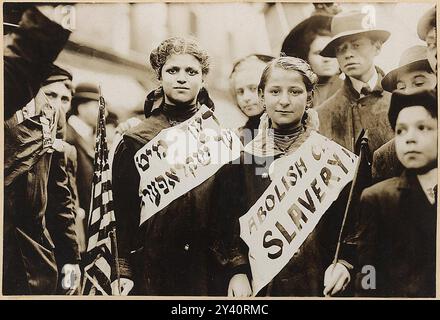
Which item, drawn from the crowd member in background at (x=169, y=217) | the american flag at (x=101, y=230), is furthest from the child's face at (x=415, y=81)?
the american flag at (x=101, y=230)

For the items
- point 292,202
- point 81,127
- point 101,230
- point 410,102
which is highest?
point 410,102

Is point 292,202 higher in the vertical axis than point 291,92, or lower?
lower

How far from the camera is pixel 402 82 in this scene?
2732 mm

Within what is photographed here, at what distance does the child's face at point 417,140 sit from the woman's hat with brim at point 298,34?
673mm

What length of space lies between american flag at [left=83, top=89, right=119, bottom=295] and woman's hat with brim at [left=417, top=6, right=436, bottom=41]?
1830mm

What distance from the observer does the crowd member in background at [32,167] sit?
2.74 metres

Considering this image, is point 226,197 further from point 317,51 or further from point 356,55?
point 356,55

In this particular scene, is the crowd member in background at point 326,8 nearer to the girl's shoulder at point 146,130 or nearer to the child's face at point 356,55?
the child's face at point 356,55

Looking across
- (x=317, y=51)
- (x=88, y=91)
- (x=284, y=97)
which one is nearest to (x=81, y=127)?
(x=88, y=91)

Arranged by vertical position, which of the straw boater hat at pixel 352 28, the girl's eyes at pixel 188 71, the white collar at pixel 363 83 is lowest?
the white collar at pixel 363 83

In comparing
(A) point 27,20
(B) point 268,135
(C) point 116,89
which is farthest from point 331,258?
(A) point 27,20

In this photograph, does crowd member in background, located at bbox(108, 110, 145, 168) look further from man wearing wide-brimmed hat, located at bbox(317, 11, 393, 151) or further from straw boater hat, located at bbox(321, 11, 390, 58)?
straw boater hat, located at bbox(321, 11, 390, 58)

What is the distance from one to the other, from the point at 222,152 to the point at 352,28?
1.01 m
